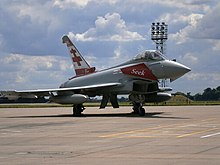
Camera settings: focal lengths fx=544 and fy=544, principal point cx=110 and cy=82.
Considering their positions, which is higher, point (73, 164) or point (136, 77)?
point (136, 77)

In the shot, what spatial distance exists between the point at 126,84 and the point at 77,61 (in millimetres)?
7982

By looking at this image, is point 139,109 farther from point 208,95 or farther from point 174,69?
point 208,95

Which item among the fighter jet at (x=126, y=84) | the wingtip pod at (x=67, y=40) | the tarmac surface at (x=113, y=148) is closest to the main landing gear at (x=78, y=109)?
the fighter jet at (x=126, y=84)

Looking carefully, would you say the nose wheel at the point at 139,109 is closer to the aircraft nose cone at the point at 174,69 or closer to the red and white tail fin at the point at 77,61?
the aircraft nose cone at the point at 174,69

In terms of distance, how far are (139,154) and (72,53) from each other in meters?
30.3

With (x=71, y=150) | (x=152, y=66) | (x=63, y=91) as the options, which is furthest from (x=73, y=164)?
(x=63, y=91)

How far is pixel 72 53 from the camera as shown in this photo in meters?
42.8

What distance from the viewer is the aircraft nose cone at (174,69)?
3306cm

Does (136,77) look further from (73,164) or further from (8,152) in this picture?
(73,164)

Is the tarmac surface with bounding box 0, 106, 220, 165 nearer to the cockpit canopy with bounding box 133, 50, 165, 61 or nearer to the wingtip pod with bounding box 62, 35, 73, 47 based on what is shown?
the cockpit canopy with bounding box 133, 50, 165, 61

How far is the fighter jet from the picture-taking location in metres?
33.6

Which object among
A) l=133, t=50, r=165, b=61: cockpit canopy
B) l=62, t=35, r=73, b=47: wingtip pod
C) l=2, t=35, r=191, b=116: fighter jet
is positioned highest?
l=62, t=35, r=73, b=47: wingtip pod

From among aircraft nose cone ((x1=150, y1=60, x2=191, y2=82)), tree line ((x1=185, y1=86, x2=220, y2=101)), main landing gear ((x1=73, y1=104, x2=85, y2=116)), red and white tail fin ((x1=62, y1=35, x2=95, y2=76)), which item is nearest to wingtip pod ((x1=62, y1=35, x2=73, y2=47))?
red and white tail fin ((x1=62, y1=35, x2=95, y2=76))

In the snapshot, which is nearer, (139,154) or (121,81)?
(139,154)
